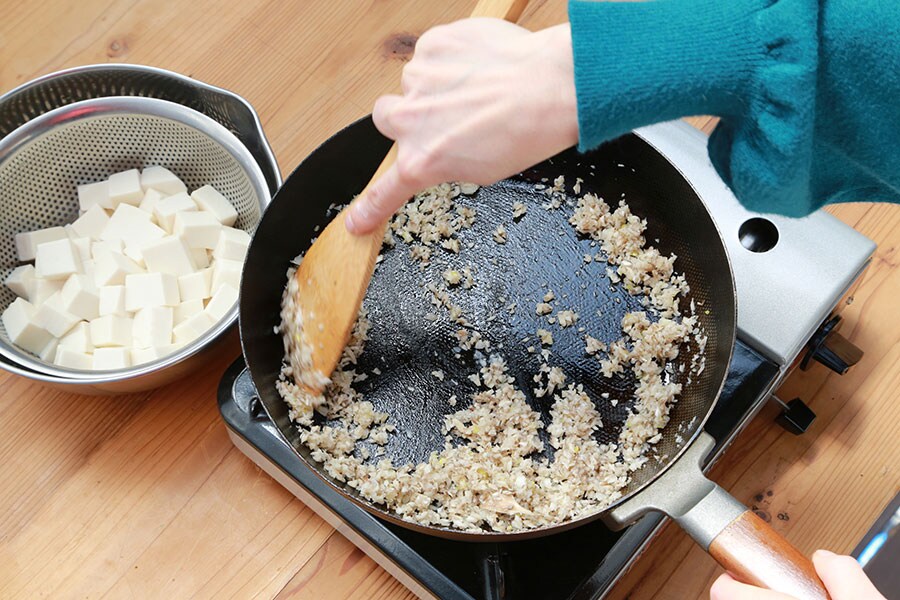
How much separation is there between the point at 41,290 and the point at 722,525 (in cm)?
84

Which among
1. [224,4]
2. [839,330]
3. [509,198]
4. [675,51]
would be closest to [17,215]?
[224,4]

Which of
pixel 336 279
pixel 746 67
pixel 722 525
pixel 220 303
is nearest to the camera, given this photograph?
pixel 746 67

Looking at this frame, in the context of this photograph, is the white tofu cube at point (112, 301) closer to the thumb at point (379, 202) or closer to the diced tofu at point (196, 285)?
the diced tofu at point (196, 285)

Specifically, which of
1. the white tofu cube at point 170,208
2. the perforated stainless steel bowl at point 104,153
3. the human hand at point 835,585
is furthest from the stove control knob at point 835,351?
the white tofu cube at point 170,208

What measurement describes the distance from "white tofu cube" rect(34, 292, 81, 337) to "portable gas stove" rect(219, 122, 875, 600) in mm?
215

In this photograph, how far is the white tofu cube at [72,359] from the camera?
0.98 m

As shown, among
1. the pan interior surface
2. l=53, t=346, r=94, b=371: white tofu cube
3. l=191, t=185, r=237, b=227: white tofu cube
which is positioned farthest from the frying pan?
l=53, t=346, r=94, b=371: white tofu cube

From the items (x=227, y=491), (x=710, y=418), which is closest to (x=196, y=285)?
(x=227, y=491)

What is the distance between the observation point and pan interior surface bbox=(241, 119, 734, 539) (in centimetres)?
96

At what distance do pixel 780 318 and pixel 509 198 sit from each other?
0.37 metres

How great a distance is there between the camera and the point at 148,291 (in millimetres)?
1014

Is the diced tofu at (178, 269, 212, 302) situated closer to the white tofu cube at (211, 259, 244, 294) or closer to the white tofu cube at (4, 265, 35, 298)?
the white tofu cube at (211, 259, 244, 294)

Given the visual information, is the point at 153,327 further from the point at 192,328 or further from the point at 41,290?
the point at 41,290

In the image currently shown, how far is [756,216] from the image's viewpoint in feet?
3.17
